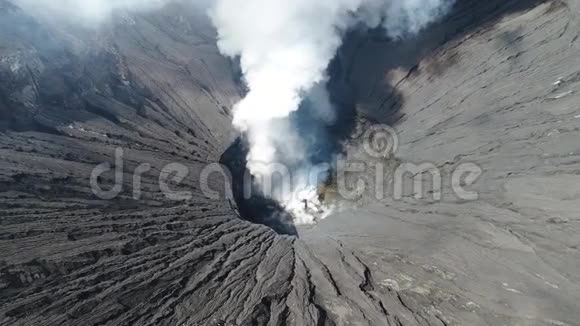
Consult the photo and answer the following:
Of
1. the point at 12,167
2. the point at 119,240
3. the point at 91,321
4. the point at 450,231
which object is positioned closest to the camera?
the point at 91,321

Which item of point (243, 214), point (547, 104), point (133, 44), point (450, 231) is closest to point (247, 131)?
point (243, 214)

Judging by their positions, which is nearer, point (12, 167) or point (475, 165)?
point (12, 167)

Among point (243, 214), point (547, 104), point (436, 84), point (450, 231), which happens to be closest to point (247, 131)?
point (243, 214)

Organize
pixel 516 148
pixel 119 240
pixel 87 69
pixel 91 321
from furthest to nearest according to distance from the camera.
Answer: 1. pixel 87 69
2. pixel 516 148
3. pixel 119 240
4. pixel 91 321

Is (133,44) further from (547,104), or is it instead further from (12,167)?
(547,104)

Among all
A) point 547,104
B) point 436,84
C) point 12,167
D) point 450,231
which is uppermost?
point 436,84

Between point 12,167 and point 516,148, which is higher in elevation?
point 516,148
